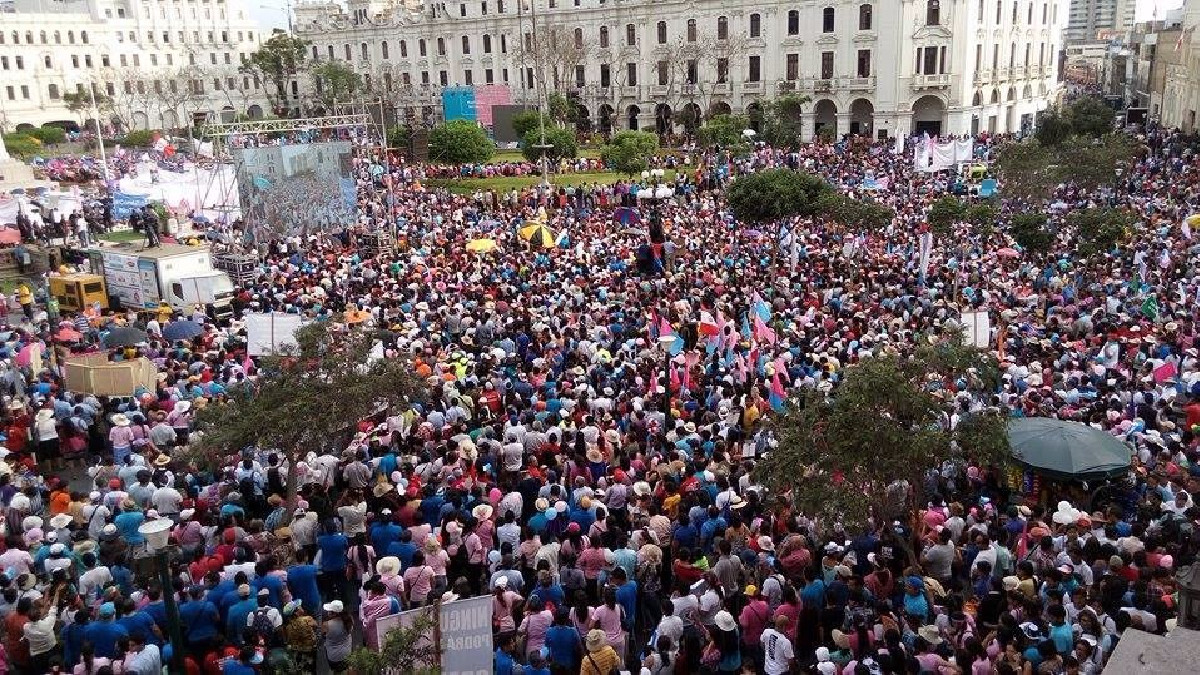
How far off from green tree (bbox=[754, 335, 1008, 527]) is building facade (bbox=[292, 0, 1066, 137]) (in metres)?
50.1

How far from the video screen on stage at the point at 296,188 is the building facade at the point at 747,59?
27.5 m

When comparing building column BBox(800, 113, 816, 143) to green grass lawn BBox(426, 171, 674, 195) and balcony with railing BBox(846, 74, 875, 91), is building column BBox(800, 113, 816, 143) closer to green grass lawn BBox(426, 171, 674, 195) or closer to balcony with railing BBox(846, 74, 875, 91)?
balcony with railing BBox(846, 74, 875, 91)

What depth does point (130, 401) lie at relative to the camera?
1595 centimetres

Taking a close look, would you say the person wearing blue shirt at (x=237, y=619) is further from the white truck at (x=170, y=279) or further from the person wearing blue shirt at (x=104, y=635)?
the white truck at (x=170, y=279)

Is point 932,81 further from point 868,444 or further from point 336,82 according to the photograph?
point 868,444

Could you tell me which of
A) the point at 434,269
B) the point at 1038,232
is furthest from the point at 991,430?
the point at 434,269

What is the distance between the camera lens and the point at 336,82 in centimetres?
7550

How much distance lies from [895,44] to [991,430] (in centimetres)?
5194

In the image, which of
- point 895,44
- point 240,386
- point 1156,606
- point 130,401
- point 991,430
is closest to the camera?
point 1156,606

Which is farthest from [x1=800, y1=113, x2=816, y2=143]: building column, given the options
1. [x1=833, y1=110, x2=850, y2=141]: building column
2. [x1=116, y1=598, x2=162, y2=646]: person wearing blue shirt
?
[x1=116, y1=598, x2=162, y2=646]: person wearing blue shirt

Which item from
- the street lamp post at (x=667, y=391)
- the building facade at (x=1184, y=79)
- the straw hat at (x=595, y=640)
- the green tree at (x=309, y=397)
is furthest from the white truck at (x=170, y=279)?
the building facade at (x=1184, y=79)

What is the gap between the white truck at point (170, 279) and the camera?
76.6ft

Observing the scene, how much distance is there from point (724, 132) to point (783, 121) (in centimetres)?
606

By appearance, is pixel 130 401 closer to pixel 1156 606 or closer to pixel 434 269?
pixel 434 269
